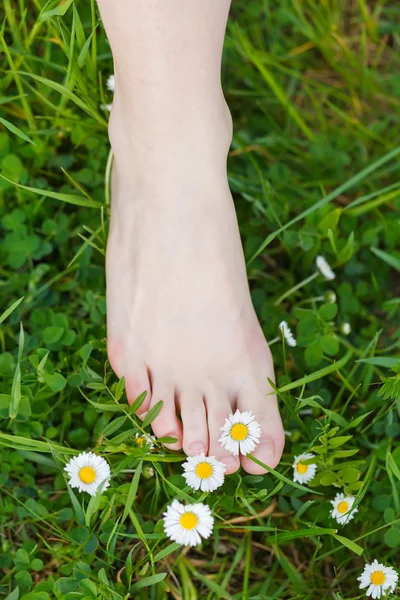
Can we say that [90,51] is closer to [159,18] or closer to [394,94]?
[159,18]

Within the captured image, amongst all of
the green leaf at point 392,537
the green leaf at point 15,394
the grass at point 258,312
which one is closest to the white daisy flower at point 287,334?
the grass at point 258,312

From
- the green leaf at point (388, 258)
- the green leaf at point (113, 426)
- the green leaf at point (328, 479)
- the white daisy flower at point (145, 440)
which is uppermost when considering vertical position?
the green leaf at point (388, 258)

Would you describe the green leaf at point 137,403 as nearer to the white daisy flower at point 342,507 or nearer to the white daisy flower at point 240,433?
the white daisy flower at point 240,433

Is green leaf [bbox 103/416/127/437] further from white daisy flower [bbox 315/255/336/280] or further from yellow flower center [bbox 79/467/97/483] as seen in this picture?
white daisy flower [bbox 315/255/336/280]

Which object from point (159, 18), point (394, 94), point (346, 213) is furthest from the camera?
point (394, 94)

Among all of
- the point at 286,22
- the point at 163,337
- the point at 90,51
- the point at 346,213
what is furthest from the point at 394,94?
the point at 163,337

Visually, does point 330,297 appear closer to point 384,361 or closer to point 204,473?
point 384,361

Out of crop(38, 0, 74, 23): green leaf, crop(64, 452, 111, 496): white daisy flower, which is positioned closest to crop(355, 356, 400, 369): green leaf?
crop(64, 452, 111, 496): white daisy flower
